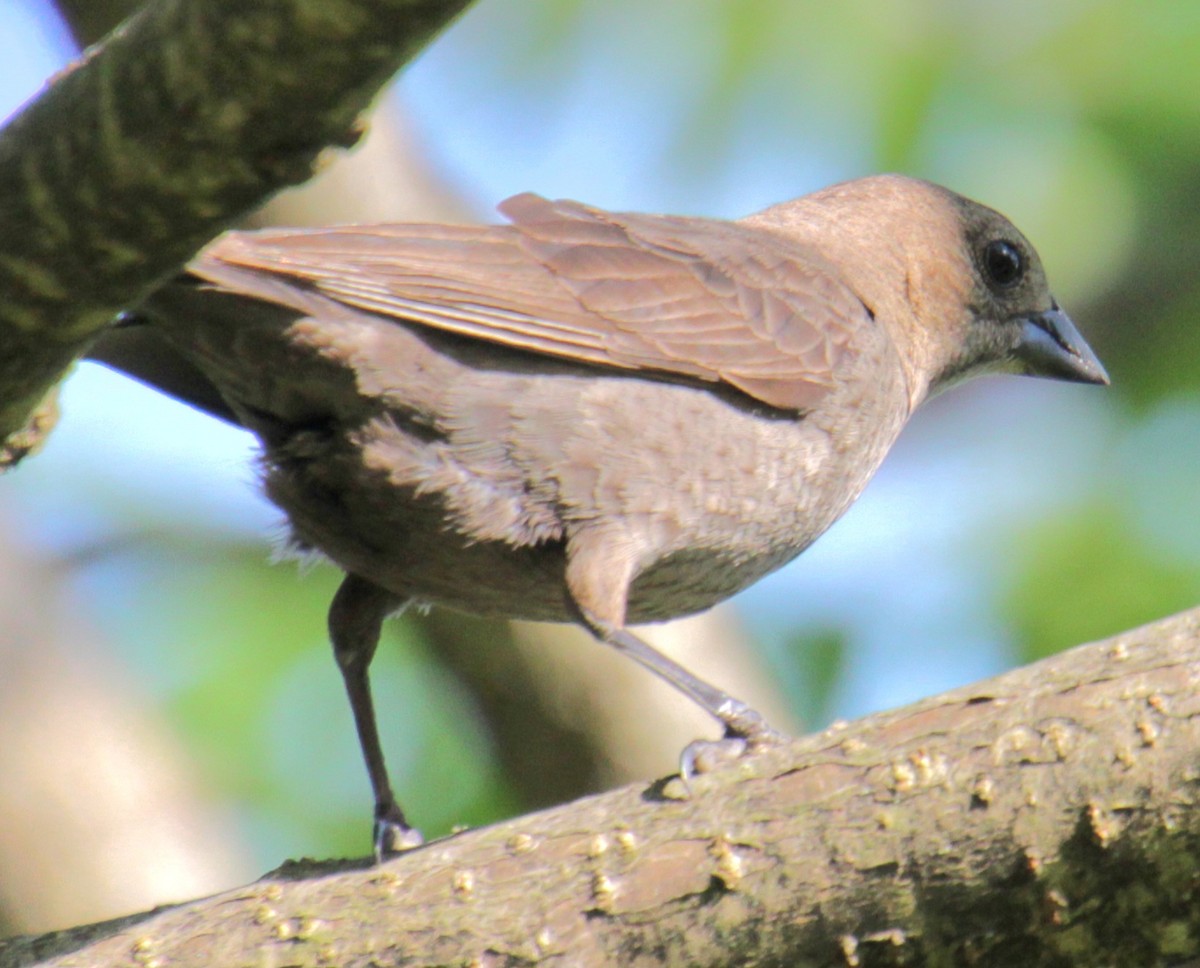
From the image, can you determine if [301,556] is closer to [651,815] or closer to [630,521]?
[630,521]

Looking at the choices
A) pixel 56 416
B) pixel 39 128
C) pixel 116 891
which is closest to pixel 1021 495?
pixel 116 891

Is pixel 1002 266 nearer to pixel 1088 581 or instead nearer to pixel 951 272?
pixel 951 272

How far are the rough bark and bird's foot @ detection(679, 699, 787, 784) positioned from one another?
0.22m

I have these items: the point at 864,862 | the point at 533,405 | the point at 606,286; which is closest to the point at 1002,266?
the point at 606,286

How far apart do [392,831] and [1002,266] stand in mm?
2999

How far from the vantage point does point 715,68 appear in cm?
714

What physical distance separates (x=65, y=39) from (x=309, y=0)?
11.6ft

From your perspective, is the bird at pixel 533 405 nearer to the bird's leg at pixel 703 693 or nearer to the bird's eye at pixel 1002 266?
the bird's leg at pixel 703 693

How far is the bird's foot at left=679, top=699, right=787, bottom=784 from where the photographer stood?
3488mm

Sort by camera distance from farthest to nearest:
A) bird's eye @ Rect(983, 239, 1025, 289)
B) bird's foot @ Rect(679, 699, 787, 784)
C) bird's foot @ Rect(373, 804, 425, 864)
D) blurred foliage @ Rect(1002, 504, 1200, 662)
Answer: blurred foliage @ Rect(1002, 504, 1200, 662)
bird's eye @ Rect(983, 239, 1025, 289)
bird's foot @ Rect(373, 804, 425, 864)
bird's foot @ Rect(679, 699, 787, 784)

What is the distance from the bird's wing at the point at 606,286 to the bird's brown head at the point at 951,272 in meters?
0.44

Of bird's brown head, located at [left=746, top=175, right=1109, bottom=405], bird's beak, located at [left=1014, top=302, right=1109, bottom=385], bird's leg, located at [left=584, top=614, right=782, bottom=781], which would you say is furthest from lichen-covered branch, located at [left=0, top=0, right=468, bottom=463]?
bird's beak, located at [left=1014, top=302, right=1109, bottom=385]

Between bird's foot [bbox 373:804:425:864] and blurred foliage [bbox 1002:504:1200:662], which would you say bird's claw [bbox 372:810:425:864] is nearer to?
bird's foot [bbox 373:804:425:864]

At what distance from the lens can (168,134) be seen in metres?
2.26
